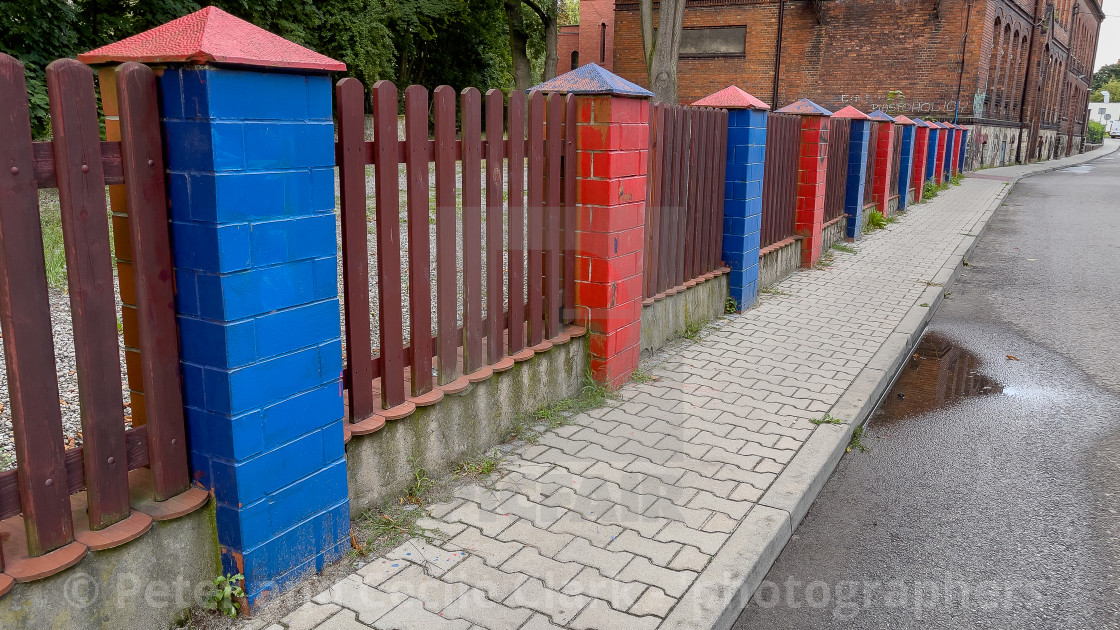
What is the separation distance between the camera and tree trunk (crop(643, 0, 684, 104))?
720 inches

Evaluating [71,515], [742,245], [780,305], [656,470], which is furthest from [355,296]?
[780,305]

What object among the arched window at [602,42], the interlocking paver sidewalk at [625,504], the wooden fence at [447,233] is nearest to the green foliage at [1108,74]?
the arched window at [602,42]

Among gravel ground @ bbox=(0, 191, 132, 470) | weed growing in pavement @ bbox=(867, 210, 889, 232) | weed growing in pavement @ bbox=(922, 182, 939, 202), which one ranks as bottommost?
gravel ground @ bbox=(0, 191, 132, 470)

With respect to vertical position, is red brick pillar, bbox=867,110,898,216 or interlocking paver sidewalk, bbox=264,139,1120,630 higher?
red brick pillar, bbox=867,110,898,216

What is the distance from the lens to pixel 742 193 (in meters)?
7.32

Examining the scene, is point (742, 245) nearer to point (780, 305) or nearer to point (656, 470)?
point (780, 305)

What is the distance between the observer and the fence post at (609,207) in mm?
4766

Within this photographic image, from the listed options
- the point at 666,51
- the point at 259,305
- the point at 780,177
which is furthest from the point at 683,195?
the point at 666,51

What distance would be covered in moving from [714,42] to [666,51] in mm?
13351

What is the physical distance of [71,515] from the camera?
7.84ft

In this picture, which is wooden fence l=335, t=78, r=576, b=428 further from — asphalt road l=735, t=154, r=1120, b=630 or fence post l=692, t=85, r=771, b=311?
fence post l=692, t=85, r=771, b=311

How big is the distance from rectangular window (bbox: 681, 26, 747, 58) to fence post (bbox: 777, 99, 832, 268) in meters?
22.4

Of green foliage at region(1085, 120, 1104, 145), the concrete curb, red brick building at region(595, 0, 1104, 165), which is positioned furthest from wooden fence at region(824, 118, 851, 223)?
green foliage at region(1085, 120, 1104, 145)

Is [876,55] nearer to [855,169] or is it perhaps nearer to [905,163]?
[905,163]
